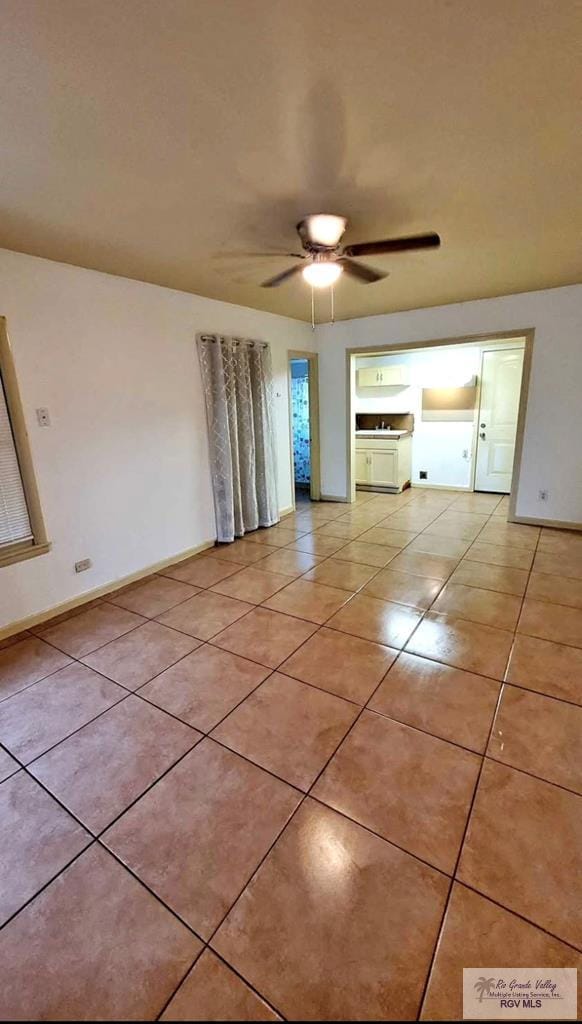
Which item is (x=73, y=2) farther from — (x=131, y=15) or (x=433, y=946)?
(x=433, y=946)

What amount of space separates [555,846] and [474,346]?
18.6 feet

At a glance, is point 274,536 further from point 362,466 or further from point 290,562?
point 362,466

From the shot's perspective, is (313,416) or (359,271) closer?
(359,271)

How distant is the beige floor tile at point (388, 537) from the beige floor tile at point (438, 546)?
0.28 feet

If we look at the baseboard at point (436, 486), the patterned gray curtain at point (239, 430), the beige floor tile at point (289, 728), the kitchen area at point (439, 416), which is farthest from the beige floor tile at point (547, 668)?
the baseboard at point (436, 486)

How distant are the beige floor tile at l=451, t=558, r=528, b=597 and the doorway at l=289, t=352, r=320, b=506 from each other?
249 cm

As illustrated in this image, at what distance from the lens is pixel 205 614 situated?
285 cm

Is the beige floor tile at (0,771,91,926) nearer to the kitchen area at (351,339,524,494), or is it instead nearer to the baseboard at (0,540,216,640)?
the baseboard at (0,540,216,640)

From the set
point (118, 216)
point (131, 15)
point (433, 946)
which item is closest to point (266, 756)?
point (433, 946)

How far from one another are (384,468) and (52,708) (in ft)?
16.6

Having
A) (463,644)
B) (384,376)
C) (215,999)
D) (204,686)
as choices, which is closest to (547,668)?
(463,644)

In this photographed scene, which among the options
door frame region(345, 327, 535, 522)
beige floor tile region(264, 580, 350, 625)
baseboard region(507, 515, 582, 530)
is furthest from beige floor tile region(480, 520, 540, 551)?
beige floor tile region(264, 580, 350, 625)

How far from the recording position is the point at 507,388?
18.1 feet

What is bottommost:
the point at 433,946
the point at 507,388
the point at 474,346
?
the point at 433,946
